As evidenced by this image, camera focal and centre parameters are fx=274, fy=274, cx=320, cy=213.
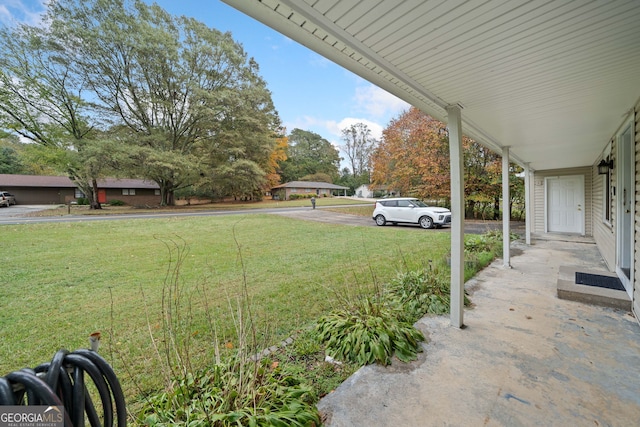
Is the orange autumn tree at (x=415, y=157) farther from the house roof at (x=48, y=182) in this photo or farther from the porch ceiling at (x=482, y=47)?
the house roof at (x=48, y=182)

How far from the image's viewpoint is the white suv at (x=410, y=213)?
34.6 ft

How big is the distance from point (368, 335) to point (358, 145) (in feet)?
145

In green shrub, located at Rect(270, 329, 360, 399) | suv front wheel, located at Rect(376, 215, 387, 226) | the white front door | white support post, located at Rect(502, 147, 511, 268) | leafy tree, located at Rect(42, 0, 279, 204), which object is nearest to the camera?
green shrub, located at Rect(270, 329, 360, 399)

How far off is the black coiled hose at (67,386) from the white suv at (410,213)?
1091 cm

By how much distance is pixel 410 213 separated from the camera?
36.9 feet

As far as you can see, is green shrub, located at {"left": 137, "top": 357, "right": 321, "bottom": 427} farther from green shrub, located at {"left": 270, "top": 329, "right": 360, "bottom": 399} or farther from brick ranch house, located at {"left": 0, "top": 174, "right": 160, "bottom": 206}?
brick ranch house, located at {"left": 0, "top": 174, "right": 160, "bottom": 206}

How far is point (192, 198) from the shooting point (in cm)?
2934

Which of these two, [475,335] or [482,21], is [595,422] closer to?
[475,335]

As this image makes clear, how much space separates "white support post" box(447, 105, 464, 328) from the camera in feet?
9.11

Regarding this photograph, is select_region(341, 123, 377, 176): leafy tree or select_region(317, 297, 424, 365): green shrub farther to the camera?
select_region(341, 123, 377, 176): leafy tree

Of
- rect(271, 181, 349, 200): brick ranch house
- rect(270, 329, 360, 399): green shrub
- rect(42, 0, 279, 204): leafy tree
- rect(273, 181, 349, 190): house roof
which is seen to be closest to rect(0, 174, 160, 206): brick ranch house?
rect(42, 0, 279, 204): leafy tree

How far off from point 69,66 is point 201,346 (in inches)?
844

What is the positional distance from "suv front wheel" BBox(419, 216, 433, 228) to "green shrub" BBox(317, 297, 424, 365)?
8642 mm

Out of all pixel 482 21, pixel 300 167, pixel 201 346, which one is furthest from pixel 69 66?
pixel 300 167
